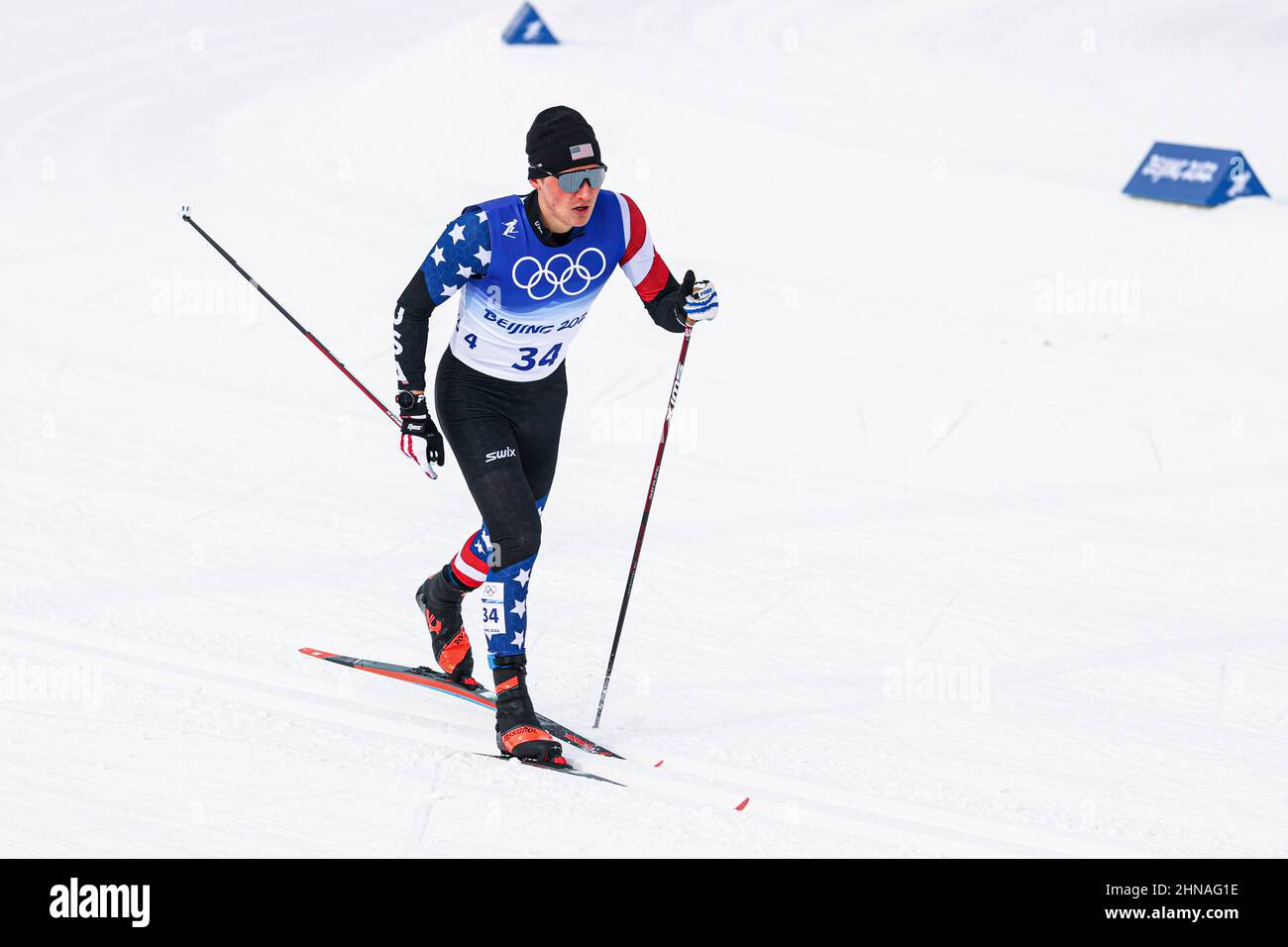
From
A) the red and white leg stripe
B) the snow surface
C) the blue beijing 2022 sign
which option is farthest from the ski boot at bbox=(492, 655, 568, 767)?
the blue beijing 2022 sign

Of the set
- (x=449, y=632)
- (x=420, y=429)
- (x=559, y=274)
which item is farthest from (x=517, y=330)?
(x=449, y=632)

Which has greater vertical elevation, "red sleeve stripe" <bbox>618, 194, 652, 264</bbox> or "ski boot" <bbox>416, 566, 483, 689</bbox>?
"red sleeve stripe" <bbox>618, 194, 652, 264</bbox>

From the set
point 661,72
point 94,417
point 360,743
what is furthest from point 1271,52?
point 360,743

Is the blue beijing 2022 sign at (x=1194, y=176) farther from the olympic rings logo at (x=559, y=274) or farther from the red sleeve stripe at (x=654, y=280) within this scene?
the olympic rings logo at (x=559, y=274)

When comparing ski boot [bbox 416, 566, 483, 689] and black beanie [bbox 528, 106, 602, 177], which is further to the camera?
ski boot [bbox 416, 566, 483, 689]

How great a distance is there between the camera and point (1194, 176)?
987 cm

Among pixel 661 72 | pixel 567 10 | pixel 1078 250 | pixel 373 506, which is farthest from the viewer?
pixel 567 10

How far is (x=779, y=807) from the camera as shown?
14.5 feet

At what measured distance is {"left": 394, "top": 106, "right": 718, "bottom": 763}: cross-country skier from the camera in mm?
4375

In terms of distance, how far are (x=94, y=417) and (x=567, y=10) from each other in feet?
34.5

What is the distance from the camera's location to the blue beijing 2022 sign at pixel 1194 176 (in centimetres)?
972

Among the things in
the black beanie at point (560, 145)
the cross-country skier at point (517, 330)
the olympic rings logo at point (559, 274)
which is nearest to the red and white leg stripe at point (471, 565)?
the cross-country skier at point (517, 330)

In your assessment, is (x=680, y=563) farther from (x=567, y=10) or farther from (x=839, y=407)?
(x=567, y=10)

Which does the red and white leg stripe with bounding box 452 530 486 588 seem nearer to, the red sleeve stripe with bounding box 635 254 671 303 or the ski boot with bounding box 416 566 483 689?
the ski boot with bounding box 416 566 483 689
